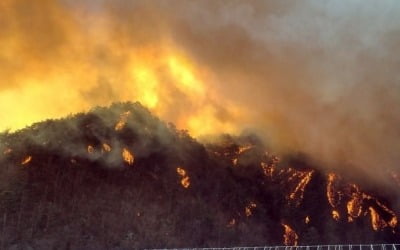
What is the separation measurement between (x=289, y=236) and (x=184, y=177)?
13271 mm

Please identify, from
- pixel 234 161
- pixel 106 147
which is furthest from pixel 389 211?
pixel 106 147

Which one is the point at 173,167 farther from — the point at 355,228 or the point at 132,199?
the point at 355,228

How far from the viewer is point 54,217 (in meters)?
54.2

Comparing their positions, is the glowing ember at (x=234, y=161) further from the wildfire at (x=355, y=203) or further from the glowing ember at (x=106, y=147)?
the glowing ember at (x=106, y=147)

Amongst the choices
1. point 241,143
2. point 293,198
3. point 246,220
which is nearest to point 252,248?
point 246,220

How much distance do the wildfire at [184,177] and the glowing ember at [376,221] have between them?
20640 mm

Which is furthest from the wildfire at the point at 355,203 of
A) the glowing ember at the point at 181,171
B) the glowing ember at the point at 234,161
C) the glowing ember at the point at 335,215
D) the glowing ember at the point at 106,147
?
the glowing ember at the point at 106,147

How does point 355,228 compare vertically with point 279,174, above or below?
below

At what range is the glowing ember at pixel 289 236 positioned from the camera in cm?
5868

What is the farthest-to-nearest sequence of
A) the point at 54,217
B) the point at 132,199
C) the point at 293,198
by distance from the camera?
1. the point at 293,198
2. the point at 132,199
3. the point at 54,217

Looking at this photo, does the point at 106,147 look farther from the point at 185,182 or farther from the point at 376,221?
the point at 376,221

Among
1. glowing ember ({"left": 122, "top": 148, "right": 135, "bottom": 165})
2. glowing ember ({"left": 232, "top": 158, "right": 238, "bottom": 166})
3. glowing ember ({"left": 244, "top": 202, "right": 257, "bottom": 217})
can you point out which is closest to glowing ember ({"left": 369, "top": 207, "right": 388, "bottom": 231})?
glowing ember ({"left": 244, "top": 202, "right": 257, "bottom": 217})

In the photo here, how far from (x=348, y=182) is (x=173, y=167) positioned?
2018 cm

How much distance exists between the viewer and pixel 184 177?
63.2 metres
